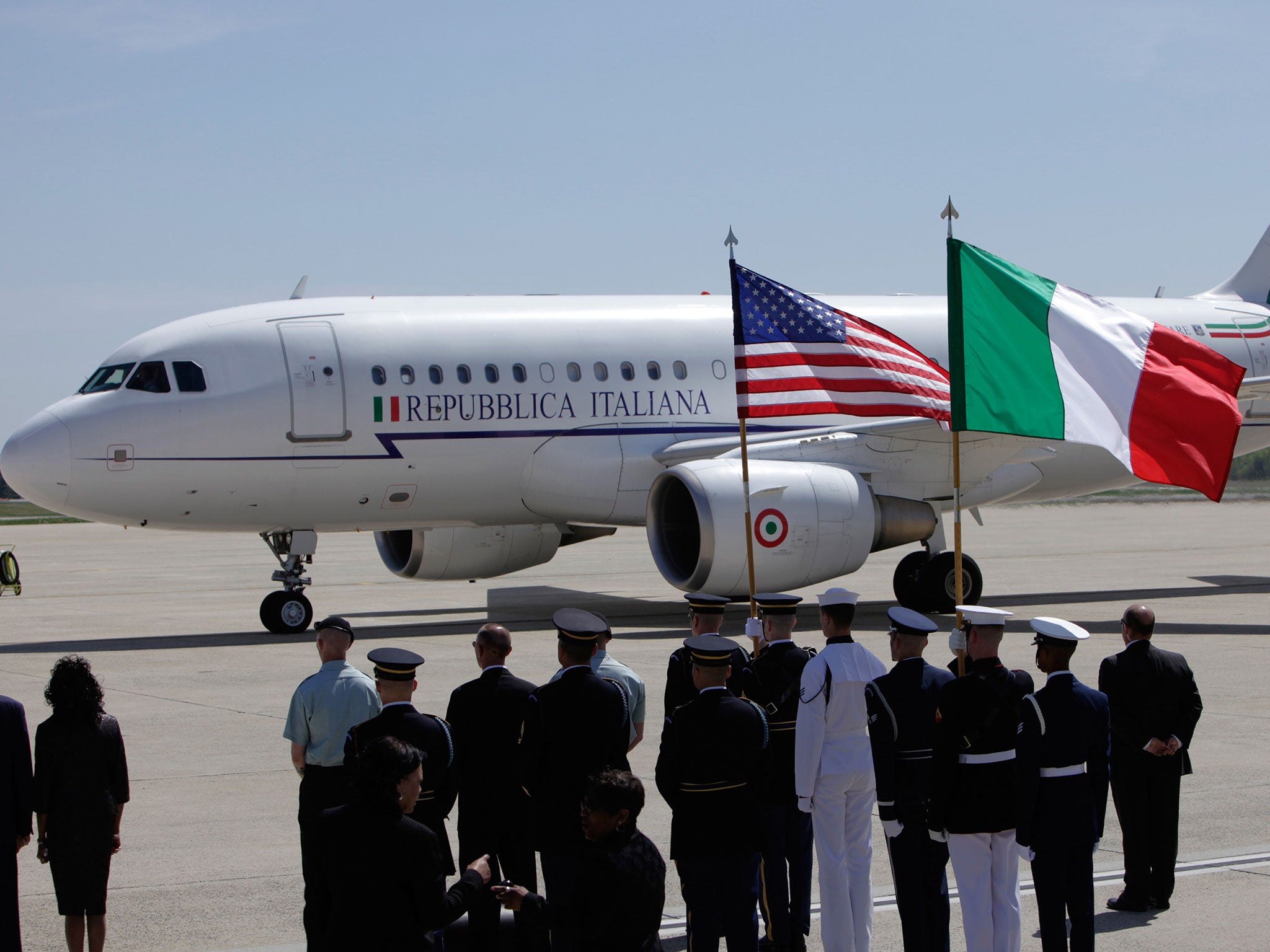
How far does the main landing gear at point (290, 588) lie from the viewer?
17.6 metres

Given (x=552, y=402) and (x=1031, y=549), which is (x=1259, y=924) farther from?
(x=1031, y=549)

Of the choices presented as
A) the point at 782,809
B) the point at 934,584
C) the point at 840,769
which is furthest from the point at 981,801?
the point at 934,584

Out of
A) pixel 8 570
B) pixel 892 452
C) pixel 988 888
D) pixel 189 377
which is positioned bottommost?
pixel 8 570

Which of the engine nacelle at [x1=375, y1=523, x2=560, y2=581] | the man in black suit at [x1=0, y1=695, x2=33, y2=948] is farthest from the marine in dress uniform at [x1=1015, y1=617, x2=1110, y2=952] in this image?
the engine nacelle at [x1=375, y1=523, x2=560, y2=581]

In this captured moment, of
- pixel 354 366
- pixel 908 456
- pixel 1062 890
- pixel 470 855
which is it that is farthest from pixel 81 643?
pixel 1062 890

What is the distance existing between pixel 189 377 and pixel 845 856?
12.8 metres

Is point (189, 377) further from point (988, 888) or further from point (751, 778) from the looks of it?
point (988, 888)

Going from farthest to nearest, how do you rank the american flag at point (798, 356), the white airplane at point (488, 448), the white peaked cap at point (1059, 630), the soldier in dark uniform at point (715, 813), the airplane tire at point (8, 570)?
the airplane tire at point (8, 570)
the white airplane at point (488, 448)
the american flag at point (798, 356)
the white peaked cap at point (1059, 630)
the soldier in dark uniform at point (715, 813)

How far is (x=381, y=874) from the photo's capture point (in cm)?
449

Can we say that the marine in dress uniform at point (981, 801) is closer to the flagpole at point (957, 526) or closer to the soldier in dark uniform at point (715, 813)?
Result: the flagpole at point (957, 526)

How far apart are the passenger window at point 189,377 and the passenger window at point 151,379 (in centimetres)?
12

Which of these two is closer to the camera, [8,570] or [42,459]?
[42,459]

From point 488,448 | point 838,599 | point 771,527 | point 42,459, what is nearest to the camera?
point 838,599

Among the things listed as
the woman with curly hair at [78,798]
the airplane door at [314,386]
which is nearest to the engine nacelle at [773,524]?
the airplane door at [314,386]
